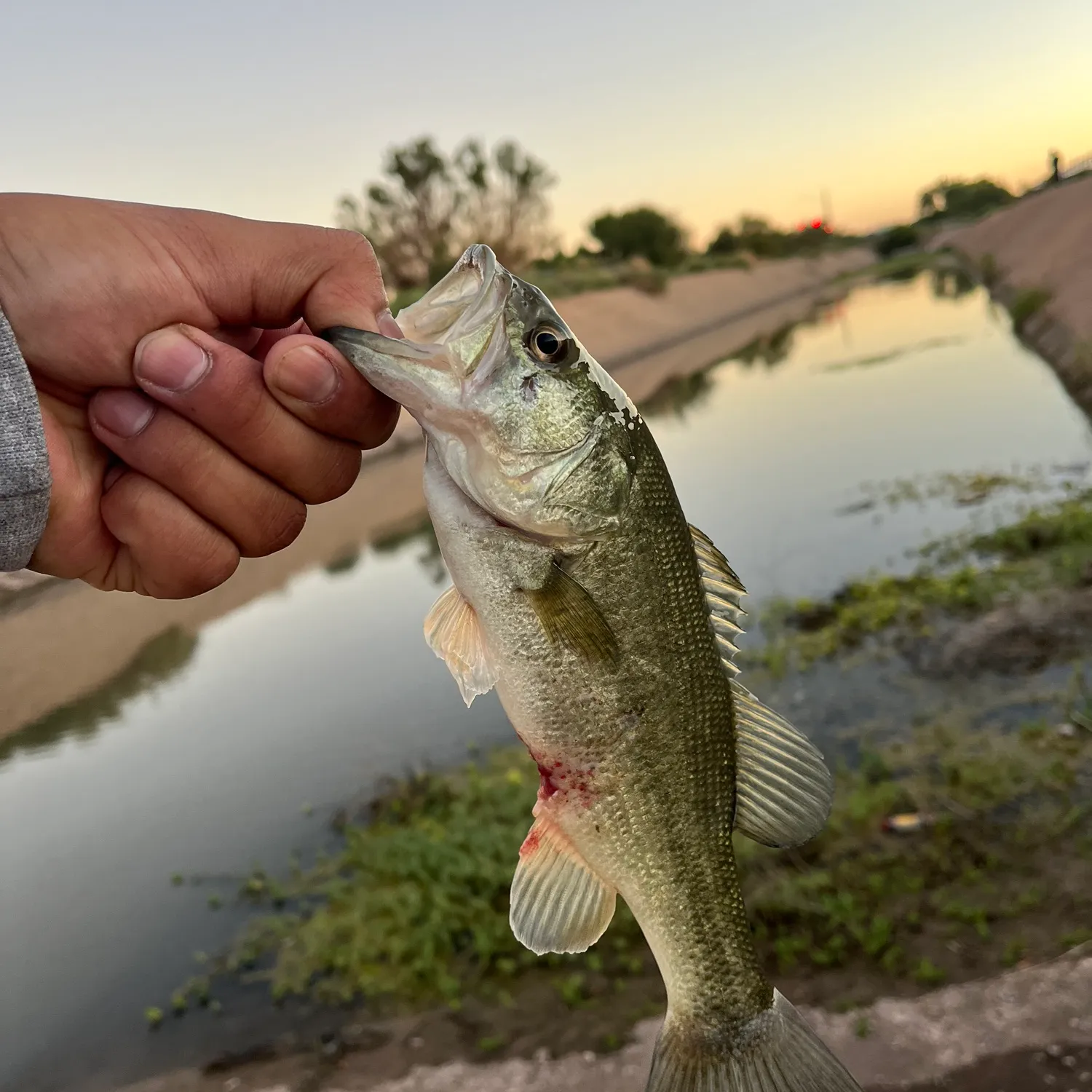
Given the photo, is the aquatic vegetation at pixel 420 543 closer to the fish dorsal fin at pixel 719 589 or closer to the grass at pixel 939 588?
the grass at pixel 939 588

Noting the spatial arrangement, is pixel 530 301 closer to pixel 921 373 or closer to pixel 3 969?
pixel 3 969

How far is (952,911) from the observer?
418 centimetres

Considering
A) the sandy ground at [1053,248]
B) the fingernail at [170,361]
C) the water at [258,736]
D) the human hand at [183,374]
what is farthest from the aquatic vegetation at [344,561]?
the sandy ground at [1053,248]

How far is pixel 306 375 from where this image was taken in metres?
2.14

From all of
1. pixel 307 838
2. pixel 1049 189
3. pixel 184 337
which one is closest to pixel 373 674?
pixel 307 838

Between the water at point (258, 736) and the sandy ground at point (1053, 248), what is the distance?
15.3ft

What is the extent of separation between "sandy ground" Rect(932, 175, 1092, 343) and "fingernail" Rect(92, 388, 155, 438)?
14.8 m

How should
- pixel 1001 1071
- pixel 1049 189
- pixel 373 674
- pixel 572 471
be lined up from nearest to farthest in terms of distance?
pixel 572 471 → pixel 1001 1071 → pixel 373 674 → pixel 1049 189

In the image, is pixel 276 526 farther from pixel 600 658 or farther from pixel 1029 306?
pixel 1029 306

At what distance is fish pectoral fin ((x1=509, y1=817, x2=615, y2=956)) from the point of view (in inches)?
81.2

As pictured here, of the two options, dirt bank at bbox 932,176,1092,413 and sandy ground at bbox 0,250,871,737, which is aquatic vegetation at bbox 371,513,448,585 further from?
dirt bank at bbox 932,176,1092,413

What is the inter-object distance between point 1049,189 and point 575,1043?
5248 cm

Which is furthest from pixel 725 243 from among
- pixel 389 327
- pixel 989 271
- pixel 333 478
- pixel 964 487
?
pixel 389 327

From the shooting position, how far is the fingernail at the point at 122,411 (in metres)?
2.23
